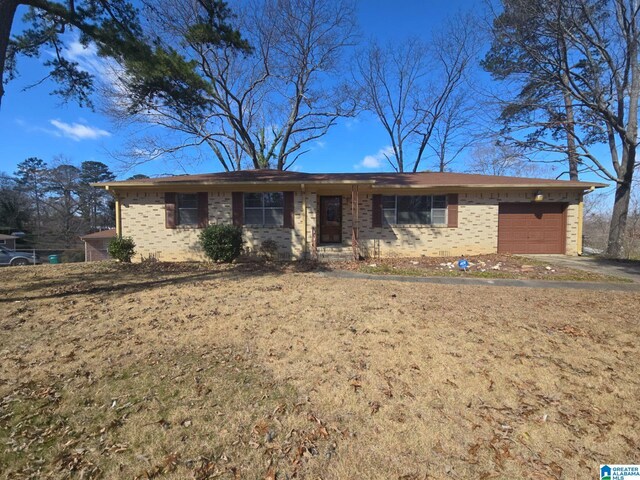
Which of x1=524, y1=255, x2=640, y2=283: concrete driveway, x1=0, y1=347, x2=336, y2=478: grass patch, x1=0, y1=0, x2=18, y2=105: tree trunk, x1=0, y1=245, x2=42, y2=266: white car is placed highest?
x1=0, y1=0, x2=18, y2=105: tree trunk

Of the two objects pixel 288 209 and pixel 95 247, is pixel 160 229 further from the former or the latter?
pixel 95 247

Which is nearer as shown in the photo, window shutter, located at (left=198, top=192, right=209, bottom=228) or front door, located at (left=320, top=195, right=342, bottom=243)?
window shutter, located at (left=198, top=192, right=209, bottom=228)

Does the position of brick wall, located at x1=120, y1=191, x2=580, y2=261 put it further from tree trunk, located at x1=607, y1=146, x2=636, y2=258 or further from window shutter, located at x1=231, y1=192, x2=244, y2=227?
tree trunk, located at x1=607, y1=146, x2=636, y2=258

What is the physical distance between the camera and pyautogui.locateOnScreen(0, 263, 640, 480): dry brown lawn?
2.02 metres

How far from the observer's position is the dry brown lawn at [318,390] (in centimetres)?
202

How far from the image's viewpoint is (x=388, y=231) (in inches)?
452

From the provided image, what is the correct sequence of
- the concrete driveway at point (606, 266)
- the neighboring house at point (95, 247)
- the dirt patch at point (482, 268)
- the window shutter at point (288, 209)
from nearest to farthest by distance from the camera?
1. the dirt patch at point (482, 268)
2. the concrete driveway at point (606, 266)
3. the window shutter at point (288, 209)
4. the neighboring house at point (95, 247)

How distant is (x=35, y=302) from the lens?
543 centimetres

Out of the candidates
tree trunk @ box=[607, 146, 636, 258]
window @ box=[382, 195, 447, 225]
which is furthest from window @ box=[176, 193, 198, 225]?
tree trunk @ box=[607, 146, 636, 258]

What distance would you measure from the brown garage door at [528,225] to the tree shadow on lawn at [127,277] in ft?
23.6

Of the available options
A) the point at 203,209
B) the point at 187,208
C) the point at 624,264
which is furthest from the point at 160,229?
the point at 624,264

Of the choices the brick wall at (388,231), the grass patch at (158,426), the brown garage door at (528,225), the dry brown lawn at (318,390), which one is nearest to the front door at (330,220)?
the brick wall at (388,231)

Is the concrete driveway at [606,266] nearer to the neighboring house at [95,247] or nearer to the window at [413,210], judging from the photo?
the window at [413,210]

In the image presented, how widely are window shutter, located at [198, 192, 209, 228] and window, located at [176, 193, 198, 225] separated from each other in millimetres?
181
